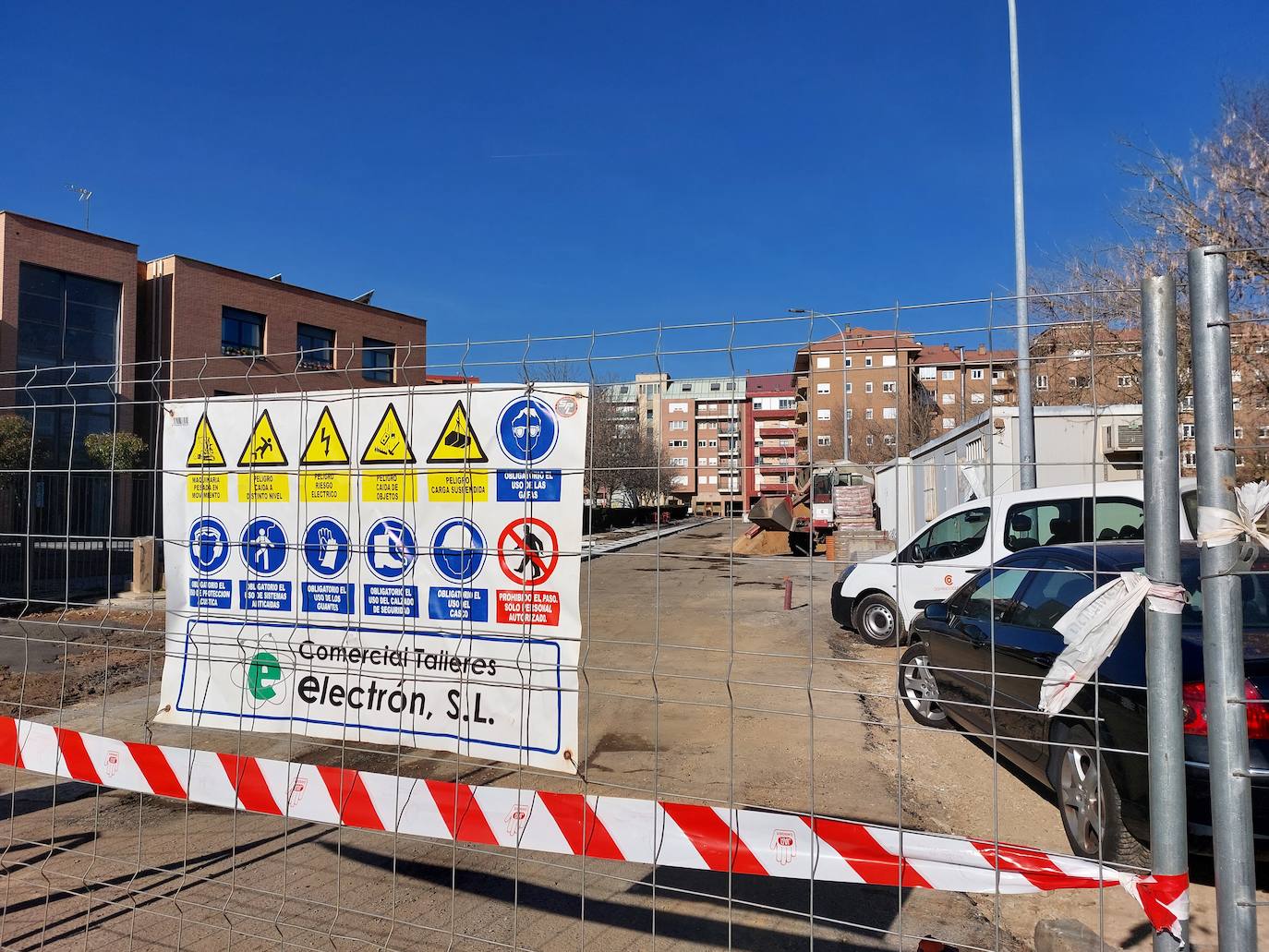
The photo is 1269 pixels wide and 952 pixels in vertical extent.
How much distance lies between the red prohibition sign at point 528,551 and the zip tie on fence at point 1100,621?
1541 mm

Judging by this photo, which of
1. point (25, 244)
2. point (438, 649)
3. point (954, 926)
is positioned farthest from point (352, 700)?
point (25, 244)

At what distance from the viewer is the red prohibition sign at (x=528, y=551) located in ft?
9.00

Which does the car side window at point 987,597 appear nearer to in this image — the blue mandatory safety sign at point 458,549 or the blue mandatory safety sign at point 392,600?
the blue mandatory safety sign at point 458,549

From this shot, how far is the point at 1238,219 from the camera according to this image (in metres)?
14.5

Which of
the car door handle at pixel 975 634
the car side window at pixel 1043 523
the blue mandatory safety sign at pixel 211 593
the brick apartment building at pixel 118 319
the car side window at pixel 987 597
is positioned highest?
the brick apartment building at pixel 118 319

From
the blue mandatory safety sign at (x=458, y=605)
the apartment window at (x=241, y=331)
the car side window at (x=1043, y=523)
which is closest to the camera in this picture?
the blue mandatory safety sign at (x=458, y=605)

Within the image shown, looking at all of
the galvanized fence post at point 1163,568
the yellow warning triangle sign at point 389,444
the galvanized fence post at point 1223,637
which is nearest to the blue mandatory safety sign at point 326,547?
the yellow warning triangle sign at point 389,444

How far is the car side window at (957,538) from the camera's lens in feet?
26.3

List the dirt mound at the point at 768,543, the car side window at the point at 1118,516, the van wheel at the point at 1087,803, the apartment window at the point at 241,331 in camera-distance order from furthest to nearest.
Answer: the apartment window at the point at 241,331, the car side window at the point at 1118,516, the dirt mound at the point at 768,543, the van wheel at the point at 1087,803

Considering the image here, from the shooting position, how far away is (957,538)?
8.61 metres

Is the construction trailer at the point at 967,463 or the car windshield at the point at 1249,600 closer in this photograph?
the construction trailer at the point at 967,463

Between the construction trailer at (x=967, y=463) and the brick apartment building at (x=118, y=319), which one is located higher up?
the brick apartment building at (x=118, y=319)

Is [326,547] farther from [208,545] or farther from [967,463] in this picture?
[967,463]

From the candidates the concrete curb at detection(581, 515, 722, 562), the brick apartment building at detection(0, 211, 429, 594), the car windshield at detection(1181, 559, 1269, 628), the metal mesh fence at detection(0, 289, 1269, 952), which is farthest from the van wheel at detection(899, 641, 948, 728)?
the brick apartment building at detection(0, 211, 429, 594)
